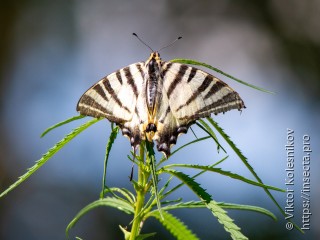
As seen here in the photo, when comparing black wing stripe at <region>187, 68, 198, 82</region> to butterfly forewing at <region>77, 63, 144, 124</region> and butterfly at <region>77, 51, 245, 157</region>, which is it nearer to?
butterfly at <region>77, 51, 245, 157</region>

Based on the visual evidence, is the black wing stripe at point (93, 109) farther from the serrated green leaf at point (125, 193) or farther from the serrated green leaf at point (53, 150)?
the serrated green leaf at point (125, 193)

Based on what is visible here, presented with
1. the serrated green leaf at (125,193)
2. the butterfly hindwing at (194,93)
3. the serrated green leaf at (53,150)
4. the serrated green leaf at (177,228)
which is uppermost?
the butterfly hindwing at (194,93)

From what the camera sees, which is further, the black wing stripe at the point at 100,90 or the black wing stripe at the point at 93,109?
the black wing stripe at the point at 100,90

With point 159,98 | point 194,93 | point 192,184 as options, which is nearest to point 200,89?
point 194,93

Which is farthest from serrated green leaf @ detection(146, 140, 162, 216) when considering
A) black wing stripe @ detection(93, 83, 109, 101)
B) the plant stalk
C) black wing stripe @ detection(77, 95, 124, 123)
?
black wing stripe @ detection(93, 83, 109, 101)

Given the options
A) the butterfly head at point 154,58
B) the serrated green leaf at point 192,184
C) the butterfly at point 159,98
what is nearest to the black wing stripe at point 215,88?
the butterfly at point 159,98

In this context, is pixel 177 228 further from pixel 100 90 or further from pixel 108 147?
pixel 100 90
